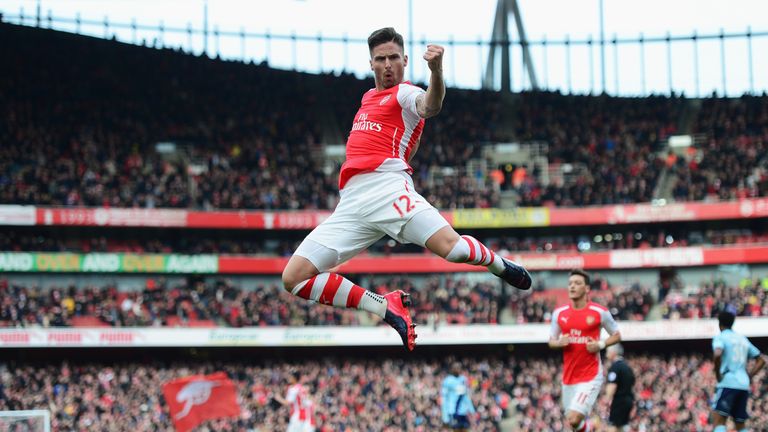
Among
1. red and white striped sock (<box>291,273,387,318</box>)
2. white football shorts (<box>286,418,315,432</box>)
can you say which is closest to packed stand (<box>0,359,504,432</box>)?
white football shorts (<box>286,418,315,432</box>)

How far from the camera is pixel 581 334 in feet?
39.2

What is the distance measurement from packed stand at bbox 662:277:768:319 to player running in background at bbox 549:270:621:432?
2546 centimetres

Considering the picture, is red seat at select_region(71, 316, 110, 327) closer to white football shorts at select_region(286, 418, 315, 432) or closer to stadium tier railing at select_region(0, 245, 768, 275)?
stadium tier railing at select_region(0, 245, 768, 275)

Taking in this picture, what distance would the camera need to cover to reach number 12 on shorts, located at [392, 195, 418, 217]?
25.2ft

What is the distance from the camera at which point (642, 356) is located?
3825 centimetres

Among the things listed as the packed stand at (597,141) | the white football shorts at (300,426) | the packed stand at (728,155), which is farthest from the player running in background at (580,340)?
the packed stand at (728,155)

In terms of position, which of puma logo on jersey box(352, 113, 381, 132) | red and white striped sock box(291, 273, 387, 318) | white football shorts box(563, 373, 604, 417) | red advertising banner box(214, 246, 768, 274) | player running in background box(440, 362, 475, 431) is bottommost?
player running in background box(440, 362, 475, 431)

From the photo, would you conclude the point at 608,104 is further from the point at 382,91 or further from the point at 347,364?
the point at 382,91

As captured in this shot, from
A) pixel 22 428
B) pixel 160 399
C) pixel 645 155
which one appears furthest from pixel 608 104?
pixel 22 428

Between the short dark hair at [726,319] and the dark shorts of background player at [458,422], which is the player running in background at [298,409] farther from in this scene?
the short dark hair at [726,319]

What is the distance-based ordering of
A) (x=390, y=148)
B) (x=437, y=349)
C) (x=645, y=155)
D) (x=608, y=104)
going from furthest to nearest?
(x=608, y=104) < (x=645, y=155) < (x=437, y=349) < (x=390, y=148)

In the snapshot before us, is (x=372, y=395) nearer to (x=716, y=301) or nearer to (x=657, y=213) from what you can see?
(x=716, y=301)

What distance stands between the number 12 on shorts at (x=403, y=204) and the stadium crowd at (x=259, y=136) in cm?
3354

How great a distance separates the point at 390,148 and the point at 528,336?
97.4ft
